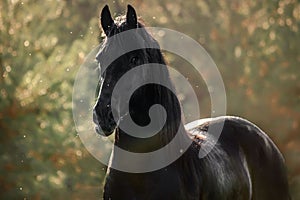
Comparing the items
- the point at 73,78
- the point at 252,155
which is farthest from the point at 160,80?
the point at 73,78

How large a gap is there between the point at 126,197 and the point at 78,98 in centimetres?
634

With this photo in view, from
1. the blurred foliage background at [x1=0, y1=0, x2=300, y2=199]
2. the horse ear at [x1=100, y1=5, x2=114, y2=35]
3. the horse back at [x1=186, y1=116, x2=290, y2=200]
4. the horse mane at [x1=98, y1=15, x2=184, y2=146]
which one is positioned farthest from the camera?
the blurred foliage background at [x1=0, y1=0, x2=300, y2=199]

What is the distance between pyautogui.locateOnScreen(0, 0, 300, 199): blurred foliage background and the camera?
1188cm

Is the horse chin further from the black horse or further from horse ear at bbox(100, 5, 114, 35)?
horse ear at bbox(100, 5, 114, 35)

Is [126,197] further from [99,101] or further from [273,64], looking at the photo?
[273,64]

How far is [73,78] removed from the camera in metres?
12.1

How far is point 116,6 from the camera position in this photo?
47.8 ft

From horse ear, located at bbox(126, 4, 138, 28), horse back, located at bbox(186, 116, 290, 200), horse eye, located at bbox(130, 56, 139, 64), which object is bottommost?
horse back, located at bbox(186, 116, 290, 200)

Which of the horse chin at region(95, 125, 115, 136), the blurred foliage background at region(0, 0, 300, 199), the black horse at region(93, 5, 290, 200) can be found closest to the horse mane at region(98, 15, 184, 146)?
the black horse at region(93, 5, 290, 200)

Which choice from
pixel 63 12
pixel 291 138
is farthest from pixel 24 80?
pixel 291 138

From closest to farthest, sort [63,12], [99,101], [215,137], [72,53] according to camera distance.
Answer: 1. [99,101]
2. [215,137]
3. [72,53]
4. [63,12]

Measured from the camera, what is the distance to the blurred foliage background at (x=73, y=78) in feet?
39.0

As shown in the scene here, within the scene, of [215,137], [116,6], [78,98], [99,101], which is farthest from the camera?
[116,6]

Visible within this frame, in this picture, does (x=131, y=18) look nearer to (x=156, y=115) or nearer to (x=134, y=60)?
(x=134, y=60)
